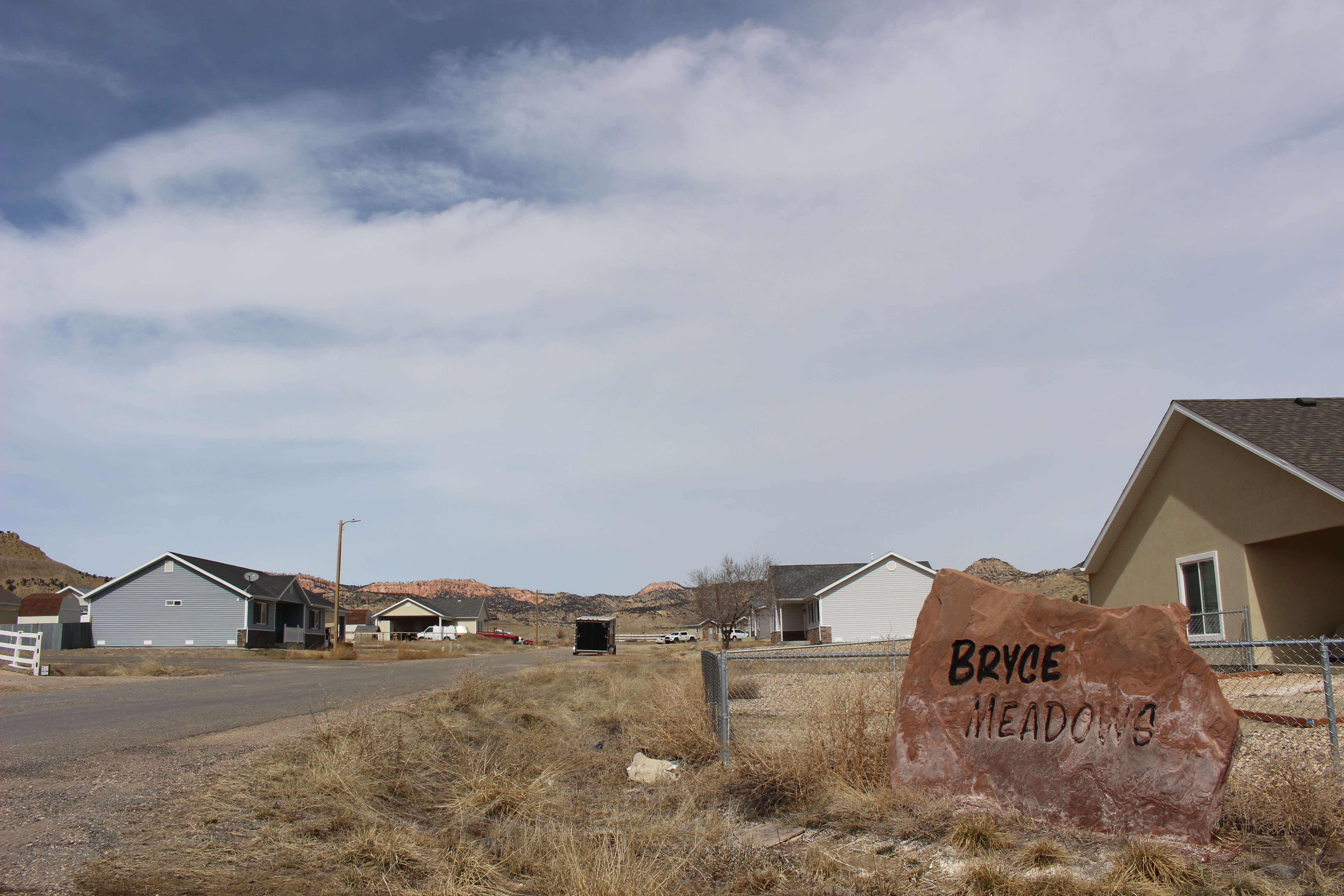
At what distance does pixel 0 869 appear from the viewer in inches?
202

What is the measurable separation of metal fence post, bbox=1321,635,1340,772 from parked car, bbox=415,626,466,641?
57329 mm

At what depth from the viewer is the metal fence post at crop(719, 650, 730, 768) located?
8.48m

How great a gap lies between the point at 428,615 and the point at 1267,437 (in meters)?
74.6

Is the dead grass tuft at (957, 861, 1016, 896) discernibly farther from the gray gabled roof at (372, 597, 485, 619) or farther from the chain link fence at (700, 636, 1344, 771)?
the gray gabled roof at (372, 597, 485, 619)

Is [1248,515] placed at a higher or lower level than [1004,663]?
higher

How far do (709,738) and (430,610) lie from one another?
245 feet

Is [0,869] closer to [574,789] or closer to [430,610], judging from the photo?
[574,789]

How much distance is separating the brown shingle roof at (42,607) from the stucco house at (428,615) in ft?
78.0

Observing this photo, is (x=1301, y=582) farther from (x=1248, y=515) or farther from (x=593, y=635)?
(x=593, y=635)

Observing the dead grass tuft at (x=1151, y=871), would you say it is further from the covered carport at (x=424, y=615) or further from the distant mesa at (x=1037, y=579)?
the covered carport at (x=424, y=615)

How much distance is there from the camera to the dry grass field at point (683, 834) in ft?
17.4

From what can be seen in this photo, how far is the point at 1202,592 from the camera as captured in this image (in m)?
17.1

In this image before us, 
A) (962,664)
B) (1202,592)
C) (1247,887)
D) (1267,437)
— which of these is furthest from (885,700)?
(1202,592)

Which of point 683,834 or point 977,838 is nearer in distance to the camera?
point 977,838
